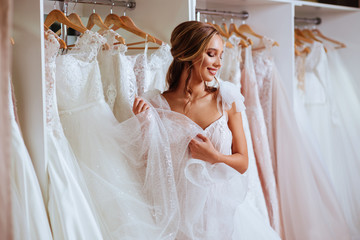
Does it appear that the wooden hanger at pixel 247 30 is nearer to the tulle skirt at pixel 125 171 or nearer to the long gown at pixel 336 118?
the long gown at pixel 336 118

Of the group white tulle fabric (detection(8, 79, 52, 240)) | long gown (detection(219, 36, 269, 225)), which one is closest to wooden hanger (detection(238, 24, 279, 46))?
long gown (detection(219, 36, 269, 225))

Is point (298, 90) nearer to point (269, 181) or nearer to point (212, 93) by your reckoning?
point (269, 181)

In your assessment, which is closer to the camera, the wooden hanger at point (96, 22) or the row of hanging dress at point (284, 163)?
the wooden hanger at point (96, 22)

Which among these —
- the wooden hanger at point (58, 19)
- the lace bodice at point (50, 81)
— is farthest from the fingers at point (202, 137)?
the wooden hanger at point (58, 19)

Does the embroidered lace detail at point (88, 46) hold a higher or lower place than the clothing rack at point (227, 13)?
lower

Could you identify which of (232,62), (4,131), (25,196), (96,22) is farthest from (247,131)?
(4,131)

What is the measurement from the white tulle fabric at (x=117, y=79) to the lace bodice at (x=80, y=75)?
77mm

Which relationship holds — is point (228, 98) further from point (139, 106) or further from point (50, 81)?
point (50, 81)

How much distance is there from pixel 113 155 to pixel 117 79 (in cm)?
33

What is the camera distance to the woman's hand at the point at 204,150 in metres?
Answer: 1.51

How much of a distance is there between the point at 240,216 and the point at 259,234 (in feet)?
0.34

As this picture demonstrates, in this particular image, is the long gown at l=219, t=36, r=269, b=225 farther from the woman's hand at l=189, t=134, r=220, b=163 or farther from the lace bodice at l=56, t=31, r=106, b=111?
the lace bodice at l=56, t=31, r=106, b=111

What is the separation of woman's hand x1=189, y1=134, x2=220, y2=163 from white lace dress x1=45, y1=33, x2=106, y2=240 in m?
0.41

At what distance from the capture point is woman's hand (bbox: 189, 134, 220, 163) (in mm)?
1512
